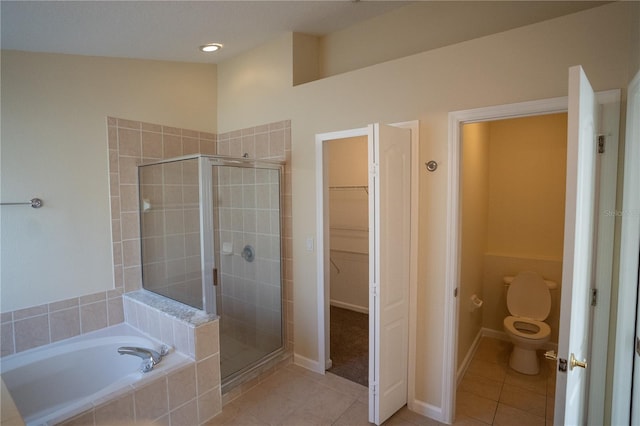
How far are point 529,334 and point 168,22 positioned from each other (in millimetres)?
3768

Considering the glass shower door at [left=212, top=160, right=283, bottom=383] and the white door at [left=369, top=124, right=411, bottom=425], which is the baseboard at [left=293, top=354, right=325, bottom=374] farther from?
the white door at [left=369, top=124, right=411, bottom=425]

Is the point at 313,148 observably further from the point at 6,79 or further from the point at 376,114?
the point at 6,79

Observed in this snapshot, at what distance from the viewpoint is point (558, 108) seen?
171 centimetres

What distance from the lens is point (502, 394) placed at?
250 cm

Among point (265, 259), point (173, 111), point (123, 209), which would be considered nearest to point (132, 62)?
point (173, 111)

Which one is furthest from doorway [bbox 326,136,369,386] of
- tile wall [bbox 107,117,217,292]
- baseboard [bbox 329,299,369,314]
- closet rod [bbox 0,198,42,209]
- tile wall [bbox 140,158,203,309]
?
closet rod [bbox 0,198,42,209]

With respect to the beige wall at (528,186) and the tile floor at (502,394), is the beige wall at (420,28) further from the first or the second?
the tile floor at (502,394)

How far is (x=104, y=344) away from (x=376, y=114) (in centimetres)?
271

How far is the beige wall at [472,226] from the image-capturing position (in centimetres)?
271

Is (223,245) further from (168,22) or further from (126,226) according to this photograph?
(168,22)

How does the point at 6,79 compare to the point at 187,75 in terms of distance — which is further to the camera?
the point at 187,75

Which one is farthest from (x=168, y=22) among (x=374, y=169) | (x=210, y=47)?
(x=374, y=169)

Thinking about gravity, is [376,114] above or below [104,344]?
above

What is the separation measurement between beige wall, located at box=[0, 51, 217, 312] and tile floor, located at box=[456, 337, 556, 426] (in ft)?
9.88
